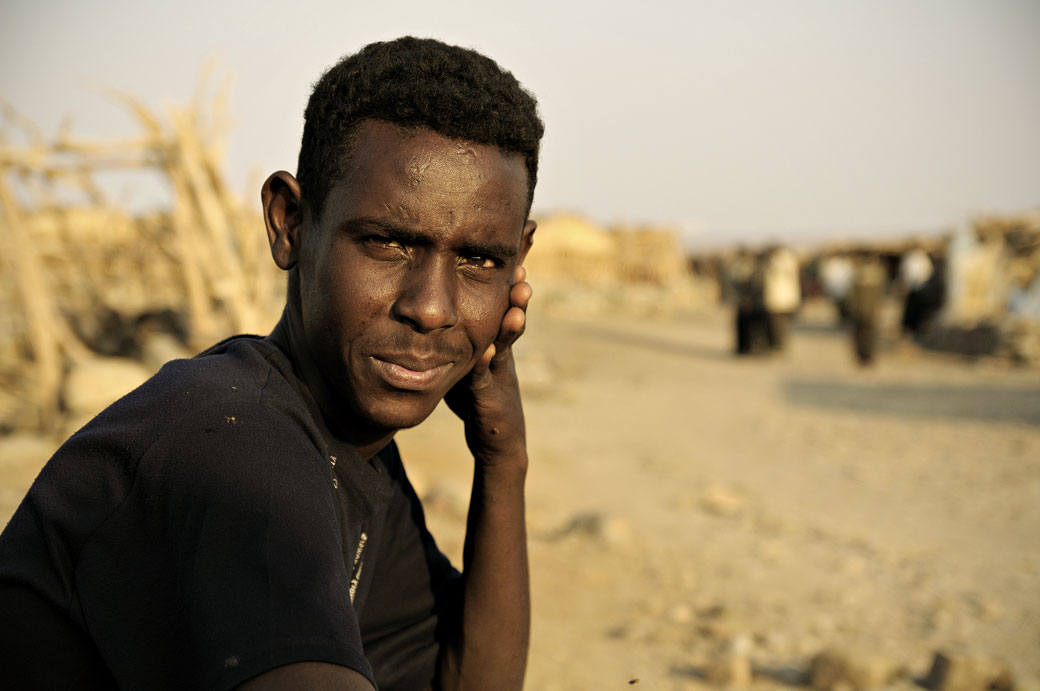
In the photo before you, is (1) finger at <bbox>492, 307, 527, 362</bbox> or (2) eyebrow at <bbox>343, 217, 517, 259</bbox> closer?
(2) eyebrow at <bbox>343, 217, 517, 259</bbox>

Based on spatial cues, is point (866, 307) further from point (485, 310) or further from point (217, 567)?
point (217, 567)

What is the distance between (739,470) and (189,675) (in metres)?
5.86

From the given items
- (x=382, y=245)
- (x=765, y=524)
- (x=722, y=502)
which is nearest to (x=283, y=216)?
(x=382, y=245)

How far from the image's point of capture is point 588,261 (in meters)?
30.3

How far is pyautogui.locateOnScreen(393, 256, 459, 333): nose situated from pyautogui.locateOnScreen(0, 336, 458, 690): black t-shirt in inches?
8.5

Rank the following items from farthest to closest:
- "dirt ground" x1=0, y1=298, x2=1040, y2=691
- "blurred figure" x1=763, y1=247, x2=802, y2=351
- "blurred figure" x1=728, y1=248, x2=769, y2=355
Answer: "blurred figure" x1=728, y1=248, x2=769, y2=355 → "blurred figure" x1=763, y1=247, x2=802, y2=351 → "dirt ground" x1=0, y1=298, x2=1040, y2=691

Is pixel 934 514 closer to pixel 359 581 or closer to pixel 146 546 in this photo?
pixel 359 581

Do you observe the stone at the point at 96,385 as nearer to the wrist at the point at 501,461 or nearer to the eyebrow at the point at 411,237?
the wrist at the point at 501,461

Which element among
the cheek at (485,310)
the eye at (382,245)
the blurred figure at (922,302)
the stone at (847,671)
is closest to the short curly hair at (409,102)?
the eye at (382,245)

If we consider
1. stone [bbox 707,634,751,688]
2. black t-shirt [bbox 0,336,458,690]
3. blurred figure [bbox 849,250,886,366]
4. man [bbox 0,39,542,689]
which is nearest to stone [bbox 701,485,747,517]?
stone [bbox 707,634,751,688]

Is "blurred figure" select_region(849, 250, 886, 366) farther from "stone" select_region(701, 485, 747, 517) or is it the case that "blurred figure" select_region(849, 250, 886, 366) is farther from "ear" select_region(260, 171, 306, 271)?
"ear" select_region(260, 171, 306, 271)

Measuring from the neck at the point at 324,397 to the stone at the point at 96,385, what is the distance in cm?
573

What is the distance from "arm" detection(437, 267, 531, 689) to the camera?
1.62 metres

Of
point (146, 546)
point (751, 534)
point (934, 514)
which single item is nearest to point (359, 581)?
point (146, 546)
